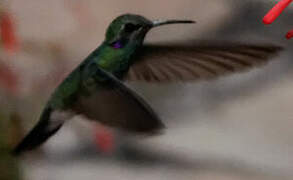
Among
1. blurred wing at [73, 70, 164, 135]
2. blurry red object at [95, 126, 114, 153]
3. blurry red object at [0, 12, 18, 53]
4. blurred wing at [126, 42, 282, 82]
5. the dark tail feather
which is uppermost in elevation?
blurred wing at [126, 42, 282, 82]

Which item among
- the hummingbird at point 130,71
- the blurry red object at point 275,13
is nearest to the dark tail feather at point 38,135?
the hummingbird at point 130,71

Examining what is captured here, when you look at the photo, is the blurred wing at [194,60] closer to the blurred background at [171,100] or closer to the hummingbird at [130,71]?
the hummingbird at [130,71]

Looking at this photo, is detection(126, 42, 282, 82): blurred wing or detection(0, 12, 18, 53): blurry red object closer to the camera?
detection(126, 42, 282, 82): blurred wing

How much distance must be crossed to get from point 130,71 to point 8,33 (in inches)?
24.7

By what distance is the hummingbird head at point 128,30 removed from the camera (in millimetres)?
545

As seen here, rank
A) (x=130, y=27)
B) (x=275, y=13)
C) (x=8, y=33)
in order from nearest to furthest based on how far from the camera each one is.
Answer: (x=275, y=13) < (x=130, y=27) < (x=8, y=33)

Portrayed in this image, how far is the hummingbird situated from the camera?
0.49m

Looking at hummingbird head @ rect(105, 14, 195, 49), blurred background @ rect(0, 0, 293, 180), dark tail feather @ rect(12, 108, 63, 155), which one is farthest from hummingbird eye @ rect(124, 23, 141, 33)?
blurred background @ rect(0, 0, 293, 180)

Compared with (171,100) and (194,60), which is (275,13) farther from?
(171,100)

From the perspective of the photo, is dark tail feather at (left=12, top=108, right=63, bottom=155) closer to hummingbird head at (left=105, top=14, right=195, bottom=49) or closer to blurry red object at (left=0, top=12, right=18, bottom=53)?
hummingbird head at (left=105, top=14, right=195, bottom=49)

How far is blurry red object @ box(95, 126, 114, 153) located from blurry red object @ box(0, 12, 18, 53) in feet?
0.92

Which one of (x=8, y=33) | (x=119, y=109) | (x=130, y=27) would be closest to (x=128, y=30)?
(x=130, y=27)

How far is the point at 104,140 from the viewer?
126 cm

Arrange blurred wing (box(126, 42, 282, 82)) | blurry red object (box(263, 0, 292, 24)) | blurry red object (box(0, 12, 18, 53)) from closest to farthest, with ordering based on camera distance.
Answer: blurry red object (box(263, 0, 292, 24)) → blurred wing (box(126, 42, 282, 82)) → blurry red object (box(0, 12, 18, 53))
